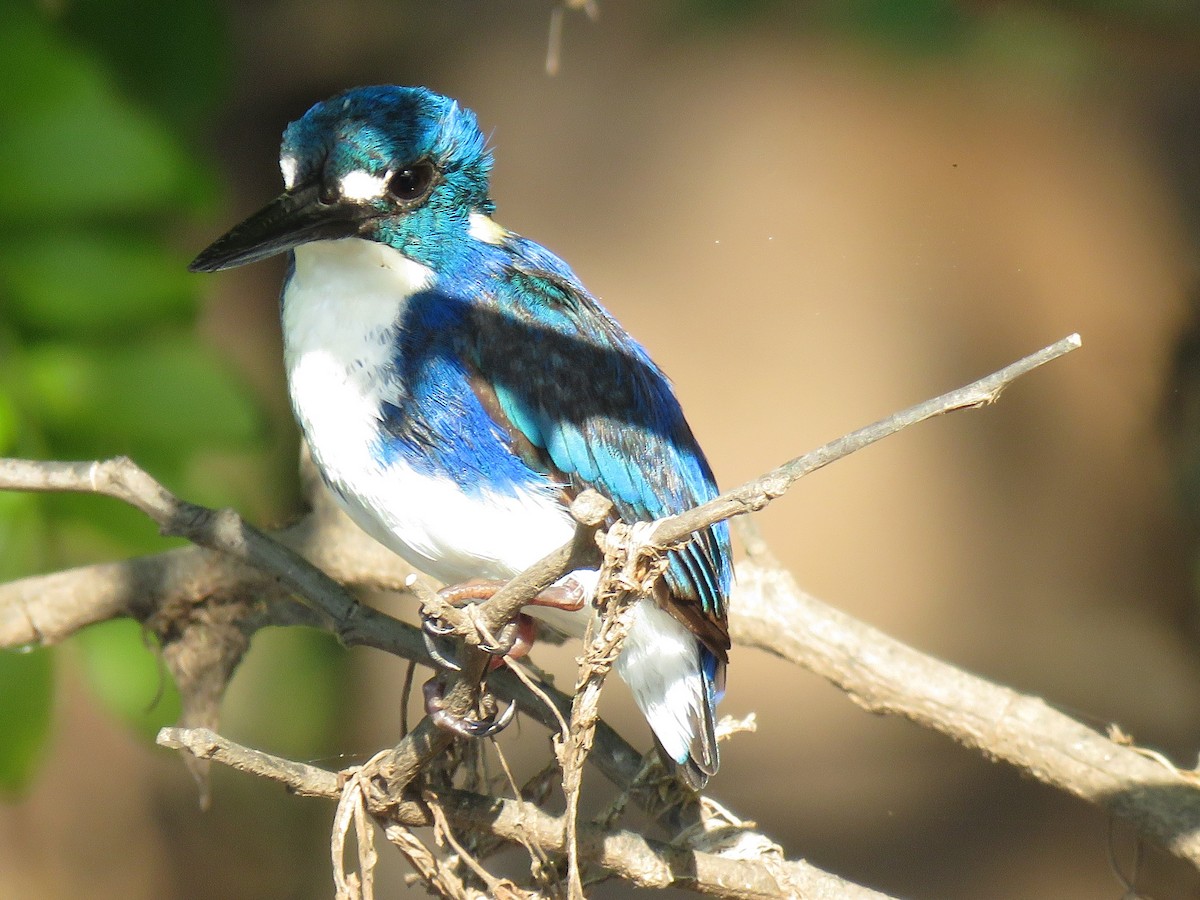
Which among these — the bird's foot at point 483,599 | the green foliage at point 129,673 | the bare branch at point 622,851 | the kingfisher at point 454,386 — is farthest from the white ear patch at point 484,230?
the green foliage at point 129,673

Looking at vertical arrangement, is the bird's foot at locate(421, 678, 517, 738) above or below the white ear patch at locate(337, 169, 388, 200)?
below

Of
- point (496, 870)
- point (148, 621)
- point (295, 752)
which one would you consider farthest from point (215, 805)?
point (148, 621)

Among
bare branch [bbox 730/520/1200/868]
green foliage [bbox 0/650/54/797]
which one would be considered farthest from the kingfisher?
green foliage [bbox 0/650/54/797]

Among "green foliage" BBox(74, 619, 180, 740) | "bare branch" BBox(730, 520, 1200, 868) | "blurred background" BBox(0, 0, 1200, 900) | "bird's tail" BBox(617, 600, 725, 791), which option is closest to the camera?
"bird's tail" BBox(617, 600, 725, 791)

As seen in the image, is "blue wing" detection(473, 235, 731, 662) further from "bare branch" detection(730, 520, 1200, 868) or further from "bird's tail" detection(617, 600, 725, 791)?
"bare branch" detection(730, 520, 1200, 868)

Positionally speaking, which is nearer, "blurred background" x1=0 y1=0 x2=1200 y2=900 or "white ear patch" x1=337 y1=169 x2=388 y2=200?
"white ear patch" x1=337 y1=169 x2=388 y2=200

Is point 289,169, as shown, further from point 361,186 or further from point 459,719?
point 459,719

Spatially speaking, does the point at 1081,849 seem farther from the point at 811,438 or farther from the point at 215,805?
the point at 215,805
